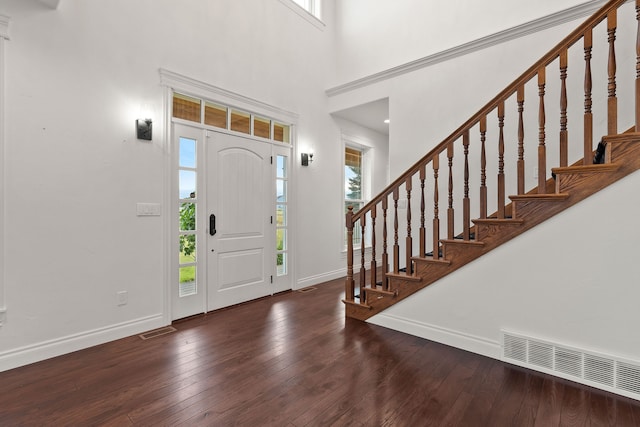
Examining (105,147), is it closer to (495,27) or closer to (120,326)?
(120,326)

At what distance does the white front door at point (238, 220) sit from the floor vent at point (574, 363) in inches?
110

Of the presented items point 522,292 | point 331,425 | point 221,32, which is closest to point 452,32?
point 221,32

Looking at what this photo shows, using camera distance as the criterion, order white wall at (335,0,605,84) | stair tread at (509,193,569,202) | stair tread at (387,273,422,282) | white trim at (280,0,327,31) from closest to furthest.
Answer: stair tread at (509,193,569,202) < stair tread at (387,273,422,282) < white wall at (335,0,605,84) < white trim at (280,0,327,31)

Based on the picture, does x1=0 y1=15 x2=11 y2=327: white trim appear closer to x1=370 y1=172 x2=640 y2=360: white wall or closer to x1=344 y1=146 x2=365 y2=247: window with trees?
x1=370 y1=172 x2=640 y2=360: white wall

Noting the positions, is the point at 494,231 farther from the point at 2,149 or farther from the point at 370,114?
the point at 2,149

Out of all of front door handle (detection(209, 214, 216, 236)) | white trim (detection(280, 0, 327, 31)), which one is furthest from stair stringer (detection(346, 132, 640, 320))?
white trim (detection(280, 0, 327, 31))

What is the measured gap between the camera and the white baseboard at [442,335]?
8.10 feet

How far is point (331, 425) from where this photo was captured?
170 cm

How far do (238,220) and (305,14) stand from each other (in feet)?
10.9

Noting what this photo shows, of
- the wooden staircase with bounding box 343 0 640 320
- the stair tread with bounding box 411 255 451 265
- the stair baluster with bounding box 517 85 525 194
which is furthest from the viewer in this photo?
the stair tread with bounding box 411 255 451 265

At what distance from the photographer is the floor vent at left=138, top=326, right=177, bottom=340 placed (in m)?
2.88

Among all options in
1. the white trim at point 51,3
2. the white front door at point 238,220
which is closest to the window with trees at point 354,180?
the white front door at point 238,220

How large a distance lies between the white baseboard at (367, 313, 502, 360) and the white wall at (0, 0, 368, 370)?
2261mm

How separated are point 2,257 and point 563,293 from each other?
407 centimetres
